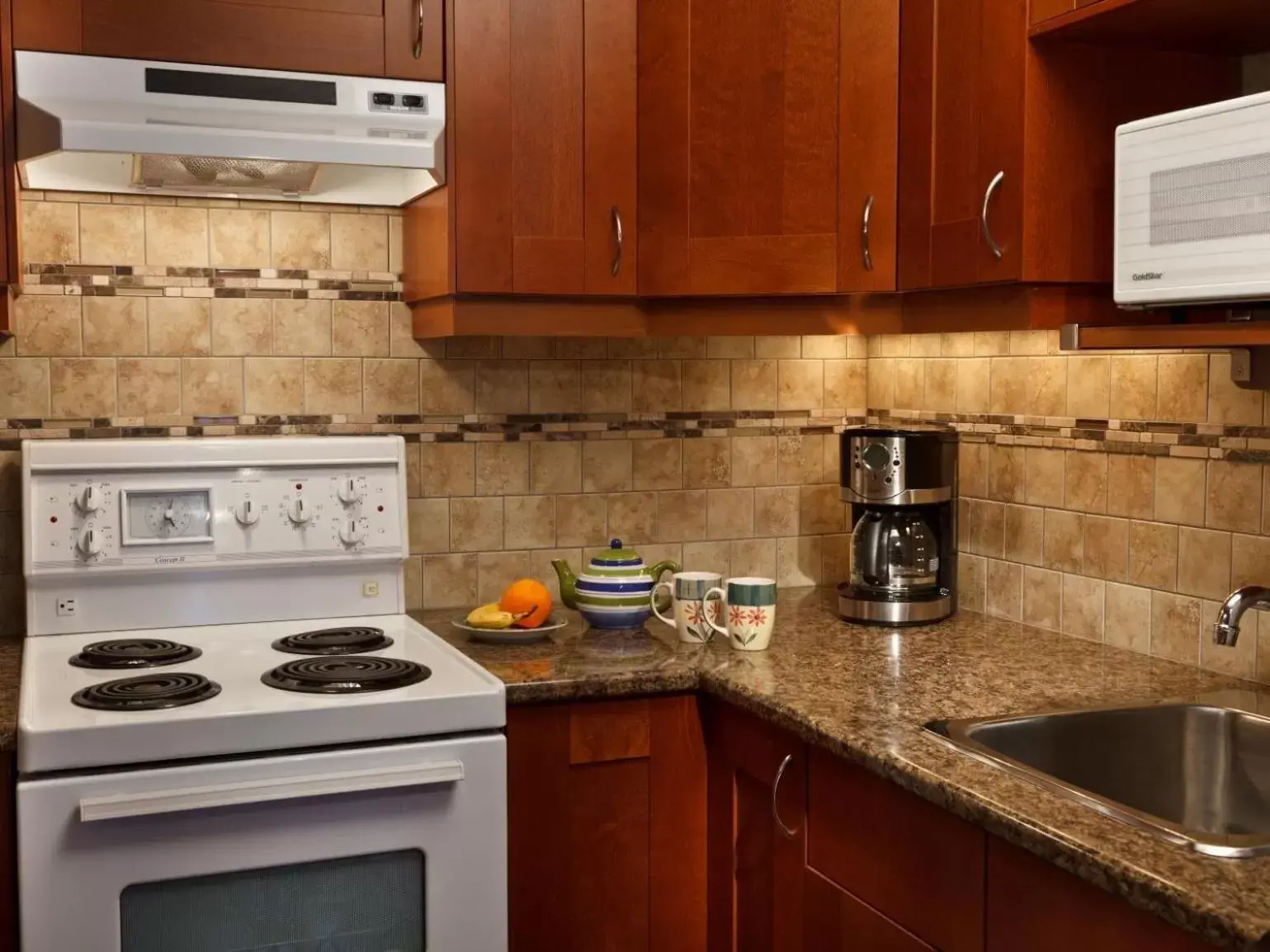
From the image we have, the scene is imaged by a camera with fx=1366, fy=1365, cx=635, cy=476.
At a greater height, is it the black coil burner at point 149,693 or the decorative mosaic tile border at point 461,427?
the decorative mosaic tile border at point 461,427

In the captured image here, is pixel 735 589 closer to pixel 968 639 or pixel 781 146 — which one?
pixel 968 639

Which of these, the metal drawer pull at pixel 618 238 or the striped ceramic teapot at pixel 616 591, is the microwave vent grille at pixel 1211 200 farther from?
the striped ceramic teapot at pixel 616 591

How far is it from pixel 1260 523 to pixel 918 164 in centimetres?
79

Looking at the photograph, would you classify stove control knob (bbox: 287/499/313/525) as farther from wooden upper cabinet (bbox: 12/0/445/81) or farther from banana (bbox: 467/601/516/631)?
wooden upper cabinet (bbox: 12/0/445/81)

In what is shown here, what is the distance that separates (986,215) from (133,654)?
4.94 feet

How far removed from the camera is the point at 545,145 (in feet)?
7.89

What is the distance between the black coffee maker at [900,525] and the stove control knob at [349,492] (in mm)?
895

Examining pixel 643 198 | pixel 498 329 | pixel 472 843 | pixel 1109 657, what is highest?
pixel 643 198

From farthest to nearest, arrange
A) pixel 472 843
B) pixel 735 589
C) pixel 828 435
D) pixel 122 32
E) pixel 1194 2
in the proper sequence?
pixel 828 435
pixel 735 589
pixel 122 32
pixel 472 843
pixel 1194 2

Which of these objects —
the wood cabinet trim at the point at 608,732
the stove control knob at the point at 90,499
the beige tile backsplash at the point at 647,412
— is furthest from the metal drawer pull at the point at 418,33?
the wood cabinet trim at the point at 608,732

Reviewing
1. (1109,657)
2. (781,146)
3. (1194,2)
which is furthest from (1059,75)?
(1109,657)

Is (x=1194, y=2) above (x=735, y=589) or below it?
above

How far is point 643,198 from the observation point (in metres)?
2.46

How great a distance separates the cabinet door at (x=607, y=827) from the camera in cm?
212
